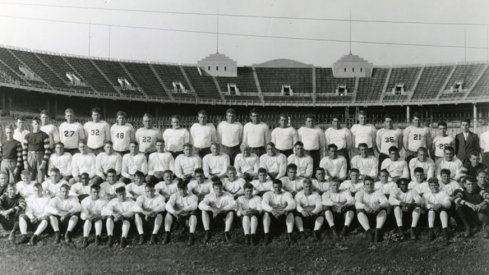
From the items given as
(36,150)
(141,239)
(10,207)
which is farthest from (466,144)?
(10,207)

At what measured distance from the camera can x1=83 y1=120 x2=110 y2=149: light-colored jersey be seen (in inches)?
429

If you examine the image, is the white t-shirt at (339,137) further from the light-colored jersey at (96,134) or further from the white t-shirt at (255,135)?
the light-colored jersey at (96,134)

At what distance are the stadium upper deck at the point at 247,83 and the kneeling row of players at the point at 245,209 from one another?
2243 cm

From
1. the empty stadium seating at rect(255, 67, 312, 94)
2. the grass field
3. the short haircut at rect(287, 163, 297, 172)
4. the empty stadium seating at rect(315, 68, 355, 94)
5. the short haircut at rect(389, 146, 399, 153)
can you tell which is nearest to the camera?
the grass field

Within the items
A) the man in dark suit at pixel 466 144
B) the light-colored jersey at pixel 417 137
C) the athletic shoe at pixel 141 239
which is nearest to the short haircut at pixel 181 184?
the athletic shoe at pixel 141 239

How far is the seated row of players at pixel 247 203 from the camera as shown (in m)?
9.10

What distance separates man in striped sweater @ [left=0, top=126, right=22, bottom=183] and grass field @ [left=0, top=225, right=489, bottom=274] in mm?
2039

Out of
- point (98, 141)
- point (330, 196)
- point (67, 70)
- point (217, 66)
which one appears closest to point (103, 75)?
point (67, 70)

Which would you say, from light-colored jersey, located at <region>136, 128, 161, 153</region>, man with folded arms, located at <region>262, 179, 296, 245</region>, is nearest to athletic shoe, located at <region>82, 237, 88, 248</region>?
light-colored jersey, located at <region>136, 128, 161, 153</region>

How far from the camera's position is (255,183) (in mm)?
9906

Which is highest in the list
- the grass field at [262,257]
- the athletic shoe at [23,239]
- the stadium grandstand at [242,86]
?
the stadium grandstand at [242,86]

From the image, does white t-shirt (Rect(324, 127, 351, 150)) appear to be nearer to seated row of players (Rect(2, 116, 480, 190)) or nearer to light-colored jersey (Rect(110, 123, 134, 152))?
seated row of players (Rect(2, 116, 480, 190))

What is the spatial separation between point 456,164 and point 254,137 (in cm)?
401

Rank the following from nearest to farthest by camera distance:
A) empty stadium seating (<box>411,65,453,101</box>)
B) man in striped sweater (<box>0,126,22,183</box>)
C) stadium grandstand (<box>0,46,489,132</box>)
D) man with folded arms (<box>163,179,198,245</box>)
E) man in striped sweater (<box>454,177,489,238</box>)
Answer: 1. man in striped sweater (<box>454,177,489,238</box>)
2. man with folded arms (<box>163,179,198,245</box>)
3. man in striped sweater (<box>0,126,22,183</box>)
4. stadium grandstand (<box>0,46,489,132</box>)
5. empty stadium seating (<box>411,65,453,101</box>)
